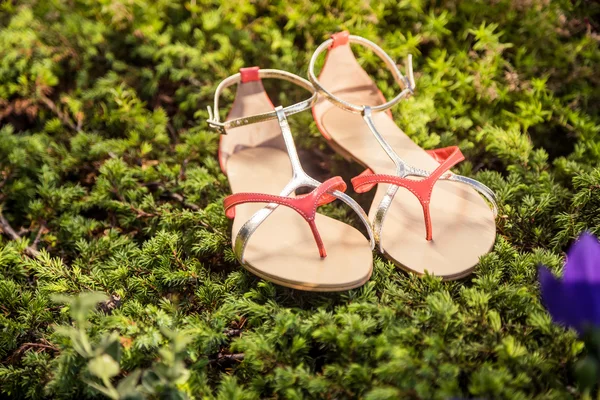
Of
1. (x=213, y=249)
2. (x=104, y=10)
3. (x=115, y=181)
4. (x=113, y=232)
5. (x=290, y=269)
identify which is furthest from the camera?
(x=104, y=10)

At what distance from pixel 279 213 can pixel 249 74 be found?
529 millimetres

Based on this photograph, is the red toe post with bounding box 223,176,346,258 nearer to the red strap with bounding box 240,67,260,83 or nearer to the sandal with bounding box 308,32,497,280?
the sandal with bounding box 308,32,497,280

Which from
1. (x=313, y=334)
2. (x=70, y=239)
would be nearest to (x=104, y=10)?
(x=70, y=239)

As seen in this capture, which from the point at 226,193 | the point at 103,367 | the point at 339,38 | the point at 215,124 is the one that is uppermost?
the point at 339,38

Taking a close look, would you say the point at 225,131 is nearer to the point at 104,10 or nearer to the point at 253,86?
the point at 253,86

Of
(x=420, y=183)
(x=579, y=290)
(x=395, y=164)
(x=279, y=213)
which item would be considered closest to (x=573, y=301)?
(x=579, y=290)

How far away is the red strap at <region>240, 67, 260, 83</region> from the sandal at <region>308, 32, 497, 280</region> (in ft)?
0.75

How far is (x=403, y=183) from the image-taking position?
4.47 ft

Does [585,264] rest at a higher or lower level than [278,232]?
higher

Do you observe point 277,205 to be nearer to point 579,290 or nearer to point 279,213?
point 279,213

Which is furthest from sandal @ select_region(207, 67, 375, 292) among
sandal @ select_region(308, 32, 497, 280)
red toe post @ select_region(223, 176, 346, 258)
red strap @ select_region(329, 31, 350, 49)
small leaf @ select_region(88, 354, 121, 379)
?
small leaf @ select_region(88, 354, 121, 379)

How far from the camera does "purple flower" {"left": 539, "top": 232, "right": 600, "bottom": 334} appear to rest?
87 centimetres

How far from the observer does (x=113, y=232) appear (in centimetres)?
159

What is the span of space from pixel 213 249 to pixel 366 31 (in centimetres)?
111
